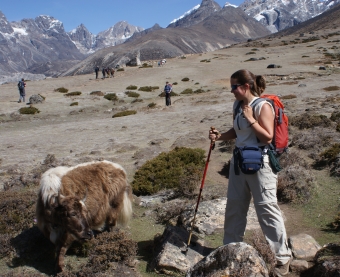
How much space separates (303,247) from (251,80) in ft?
8.05

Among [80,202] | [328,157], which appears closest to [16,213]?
[80,202]

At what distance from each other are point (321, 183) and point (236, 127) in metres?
4.52

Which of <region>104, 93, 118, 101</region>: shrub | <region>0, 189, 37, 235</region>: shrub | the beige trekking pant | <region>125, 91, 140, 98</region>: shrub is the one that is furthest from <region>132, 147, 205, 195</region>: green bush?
<region>125, 91, 140, 98</region>: shrub

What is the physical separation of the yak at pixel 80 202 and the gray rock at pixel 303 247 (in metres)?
2.66

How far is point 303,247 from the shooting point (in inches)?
183

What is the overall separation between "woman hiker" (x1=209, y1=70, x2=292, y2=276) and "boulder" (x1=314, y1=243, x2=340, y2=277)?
34 cm

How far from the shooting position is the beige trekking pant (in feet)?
12.4

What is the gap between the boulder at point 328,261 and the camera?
3.71 metres

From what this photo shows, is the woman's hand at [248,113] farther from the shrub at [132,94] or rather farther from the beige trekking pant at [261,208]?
the shrub at [132,94]

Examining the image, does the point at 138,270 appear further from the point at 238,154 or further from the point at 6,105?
the point at 6,105

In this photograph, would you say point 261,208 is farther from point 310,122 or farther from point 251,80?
point 310,122

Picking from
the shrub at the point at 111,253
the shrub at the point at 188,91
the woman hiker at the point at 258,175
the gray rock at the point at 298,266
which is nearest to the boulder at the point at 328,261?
the gray rock at the point at 298,266

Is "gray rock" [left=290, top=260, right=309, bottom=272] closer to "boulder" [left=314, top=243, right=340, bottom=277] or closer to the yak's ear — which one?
"boulder" [left=314, top=243, right=340, bottom=277]

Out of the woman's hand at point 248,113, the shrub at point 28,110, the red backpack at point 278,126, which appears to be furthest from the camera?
the shrub at point 28,110
